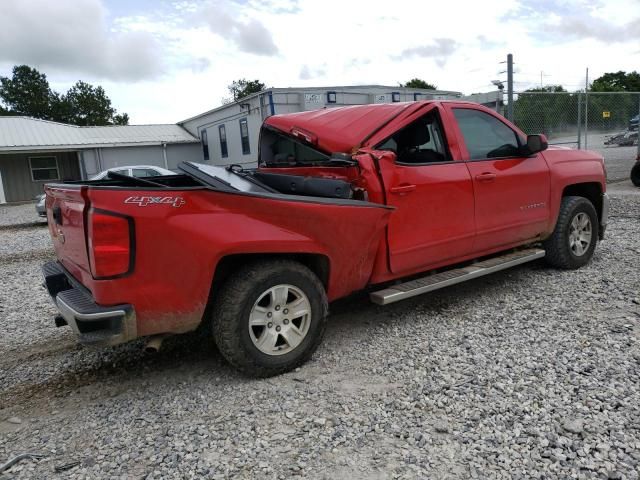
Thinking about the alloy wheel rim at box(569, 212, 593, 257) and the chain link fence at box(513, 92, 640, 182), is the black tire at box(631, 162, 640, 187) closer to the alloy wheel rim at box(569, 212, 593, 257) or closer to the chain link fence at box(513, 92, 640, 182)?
the chain link fence at box(513, 92, 640, 182)

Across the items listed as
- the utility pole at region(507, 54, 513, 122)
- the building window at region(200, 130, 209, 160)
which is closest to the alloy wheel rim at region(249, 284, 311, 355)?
the utility pole at region(507, 54, 513, 122)

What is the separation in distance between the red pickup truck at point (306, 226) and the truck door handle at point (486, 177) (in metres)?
0.01

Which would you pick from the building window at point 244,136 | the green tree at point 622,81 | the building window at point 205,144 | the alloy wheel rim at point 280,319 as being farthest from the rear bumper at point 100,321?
the green tree at point 622,81

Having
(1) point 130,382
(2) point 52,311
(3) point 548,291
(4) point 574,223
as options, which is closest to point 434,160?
(3) point 548,291

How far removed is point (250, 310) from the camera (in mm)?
3207

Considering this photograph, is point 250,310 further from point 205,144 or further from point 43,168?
point 43,168

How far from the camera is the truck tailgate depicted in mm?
2922

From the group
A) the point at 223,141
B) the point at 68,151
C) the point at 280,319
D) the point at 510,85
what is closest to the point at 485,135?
the point at 280,319

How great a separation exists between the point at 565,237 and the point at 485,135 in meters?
1.60

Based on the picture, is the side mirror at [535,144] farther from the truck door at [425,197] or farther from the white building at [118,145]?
the white building at [118,145]

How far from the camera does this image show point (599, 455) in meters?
2.40

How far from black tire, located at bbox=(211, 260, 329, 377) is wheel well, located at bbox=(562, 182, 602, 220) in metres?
3.84

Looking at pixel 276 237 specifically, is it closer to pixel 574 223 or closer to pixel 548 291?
pixel 548 291

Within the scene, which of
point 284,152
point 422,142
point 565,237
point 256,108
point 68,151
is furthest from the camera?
point 68,151
